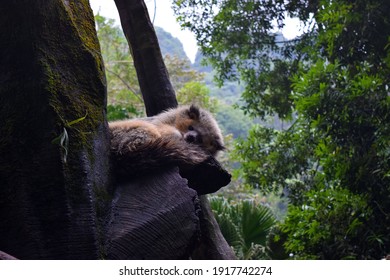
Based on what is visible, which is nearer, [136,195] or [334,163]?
[136,195]

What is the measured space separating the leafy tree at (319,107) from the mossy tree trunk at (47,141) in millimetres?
2994

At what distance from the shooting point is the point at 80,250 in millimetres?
2197

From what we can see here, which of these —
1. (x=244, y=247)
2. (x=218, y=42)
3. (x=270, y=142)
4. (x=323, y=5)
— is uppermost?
(x=323, y=5)

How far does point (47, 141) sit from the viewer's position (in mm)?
2223

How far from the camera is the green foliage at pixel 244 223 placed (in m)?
5.68

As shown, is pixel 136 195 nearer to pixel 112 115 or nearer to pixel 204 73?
pixel 112 115

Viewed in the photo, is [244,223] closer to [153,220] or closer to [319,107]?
[319,107]

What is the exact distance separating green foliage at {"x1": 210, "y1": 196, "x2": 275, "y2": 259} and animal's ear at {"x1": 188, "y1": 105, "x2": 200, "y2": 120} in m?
1.69

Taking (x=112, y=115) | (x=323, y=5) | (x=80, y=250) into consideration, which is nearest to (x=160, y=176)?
(x=80, y=250)

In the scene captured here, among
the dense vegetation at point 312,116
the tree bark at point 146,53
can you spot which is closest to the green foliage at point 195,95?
the dense vegetation at point 312,116

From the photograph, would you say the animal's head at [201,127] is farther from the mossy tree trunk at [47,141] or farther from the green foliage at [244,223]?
the mossy tree trunk at [47,141]

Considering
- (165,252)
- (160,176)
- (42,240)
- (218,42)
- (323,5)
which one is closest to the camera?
(42,240)

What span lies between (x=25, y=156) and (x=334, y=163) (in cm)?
338

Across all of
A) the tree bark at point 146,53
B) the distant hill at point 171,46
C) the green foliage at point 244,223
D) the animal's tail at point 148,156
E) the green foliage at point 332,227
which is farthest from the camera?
the distant hill at point 171,46
